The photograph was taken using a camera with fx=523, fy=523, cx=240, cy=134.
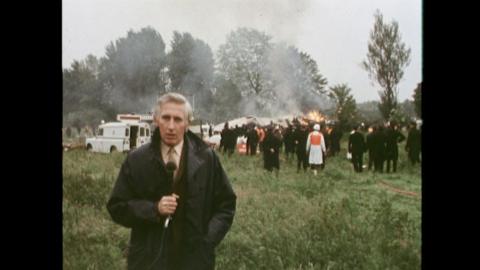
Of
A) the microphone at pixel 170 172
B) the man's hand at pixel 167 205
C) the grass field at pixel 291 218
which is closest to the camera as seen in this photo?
the microphone at pixel 170 172

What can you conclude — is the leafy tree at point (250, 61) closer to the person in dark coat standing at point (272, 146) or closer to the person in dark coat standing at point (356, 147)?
the person in dark coat standing at point (272, 146)

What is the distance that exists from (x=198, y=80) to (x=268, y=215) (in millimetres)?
1475

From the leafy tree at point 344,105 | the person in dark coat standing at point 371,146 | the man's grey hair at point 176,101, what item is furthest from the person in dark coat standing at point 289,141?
the man's grey hair at point 176,101

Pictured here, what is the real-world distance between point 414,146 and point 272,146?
139cm

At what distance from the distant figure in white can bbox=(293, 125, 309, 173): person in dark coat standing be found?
0.14 feet

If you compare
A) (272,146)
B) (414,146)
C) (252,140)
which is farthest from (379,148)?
(252,140)

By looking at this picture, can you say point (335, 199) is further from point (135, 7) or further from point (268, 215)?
point (135, 7)

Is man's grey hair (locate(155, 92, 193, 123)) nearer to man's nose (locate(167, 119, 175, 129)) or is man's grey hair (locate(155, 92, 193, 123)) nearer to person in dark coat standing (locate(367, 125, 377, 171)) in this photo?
man's nose (locate(167, 119, 175, 129))

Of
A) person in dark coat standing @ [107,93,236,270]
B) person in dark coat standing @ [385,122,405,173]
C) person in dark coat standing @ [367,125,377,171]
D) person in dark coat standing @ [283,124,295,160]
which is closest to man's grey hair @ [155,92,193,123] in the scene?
person in dark coat standing @ [107,93,236,270]

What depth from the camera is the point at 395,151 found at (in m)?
5.21

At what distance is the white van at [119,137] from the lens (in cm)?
476

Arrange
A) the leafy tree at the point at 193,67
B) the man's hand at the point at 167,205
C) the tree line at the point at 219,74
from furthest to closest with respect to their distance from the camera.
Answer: the tree line at the point at 219,74 → the leafy tree at the point at 193,67 → the man's hand at the point at 167,205

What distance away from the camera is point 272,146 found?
5.29 metres
